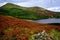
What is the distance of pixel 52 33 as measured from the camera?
16.8 feet

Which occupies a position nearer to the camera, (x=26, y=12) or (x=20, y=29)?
(x=20, y=29)

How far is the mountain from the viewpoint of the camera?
17.1 ft

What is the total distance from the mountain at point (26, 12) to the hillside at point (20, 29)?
0.40ft

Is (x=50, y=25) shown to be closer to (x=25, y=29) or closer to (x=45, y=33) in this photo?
(x=45, y=33)

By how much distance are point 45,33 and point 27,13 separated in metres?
0.62

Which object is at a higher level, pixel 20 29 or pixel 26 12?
pixel 26 12

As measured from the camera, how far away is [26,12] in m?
5.25

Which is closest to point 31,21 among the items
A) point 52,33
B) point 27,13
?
point 27,13

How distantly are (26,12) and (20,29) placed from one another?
42 centimetres

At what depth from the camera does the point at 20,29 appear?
5.14 metres

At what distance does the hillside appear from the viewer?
5.11m

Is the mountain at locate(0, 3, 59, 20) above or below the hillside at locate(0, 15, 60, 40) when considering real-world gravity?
above

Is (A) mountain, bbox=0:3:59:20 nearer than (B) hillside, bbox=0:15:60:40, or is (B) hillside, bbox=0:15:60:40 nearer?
(B) hillside, bbox=0:15:60:40

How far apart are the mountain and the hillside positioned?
12cm
